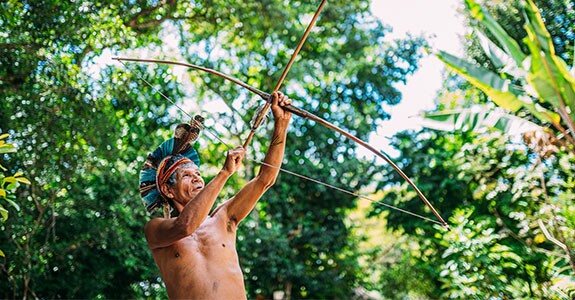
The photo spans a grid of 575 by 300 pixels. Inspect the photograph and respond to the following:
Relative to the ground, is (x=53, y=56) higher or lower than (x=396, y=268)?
higher

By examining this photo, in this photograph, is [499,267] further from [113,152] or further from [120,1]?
[120,1]

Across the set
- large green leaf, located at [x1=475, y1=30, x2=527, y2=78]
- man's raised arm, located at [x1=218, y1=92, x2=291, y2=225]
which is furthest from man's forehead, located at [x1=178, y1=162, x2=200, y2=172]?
large green leaf, located at [x1=475, y1=30, x2=527, y2=78]

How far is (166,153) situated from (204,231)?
0.54 meters

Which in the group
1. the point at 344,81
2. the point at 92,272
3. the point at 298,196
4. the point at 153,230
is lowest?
the point at 153,230

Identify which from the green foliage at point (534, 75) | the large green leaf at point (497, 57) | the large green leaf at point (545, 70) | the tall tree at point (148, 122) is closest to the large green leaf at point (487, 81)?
the green foliage at point (534, 75)

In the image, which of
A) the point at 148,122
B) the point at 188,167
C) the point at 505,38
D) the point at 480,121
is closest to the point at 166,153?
the point at 188,167

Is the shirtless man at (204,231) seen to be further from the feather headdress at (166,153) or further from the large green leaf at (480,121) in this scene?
the large green leaf at (480,121)

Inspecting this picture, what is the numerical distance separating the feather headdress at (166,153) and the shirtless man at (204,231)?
0.33 ft

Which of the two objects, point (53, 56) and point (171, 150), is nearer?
point (171, 150)

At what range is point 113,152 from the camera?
740 cm

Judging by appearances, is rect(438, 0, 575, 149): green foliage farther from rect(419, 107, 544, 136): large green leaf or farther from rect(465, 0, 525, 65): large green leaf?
rect(419, 107, 544, 136): large green leaf

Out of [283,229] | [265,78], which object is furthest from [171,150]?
[265,78]

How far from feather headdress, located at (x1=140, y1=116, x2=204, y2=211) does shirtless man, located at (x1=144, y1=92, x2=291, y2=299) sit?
0.10 meters

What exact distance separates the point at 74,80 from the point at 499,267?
15.8ft
